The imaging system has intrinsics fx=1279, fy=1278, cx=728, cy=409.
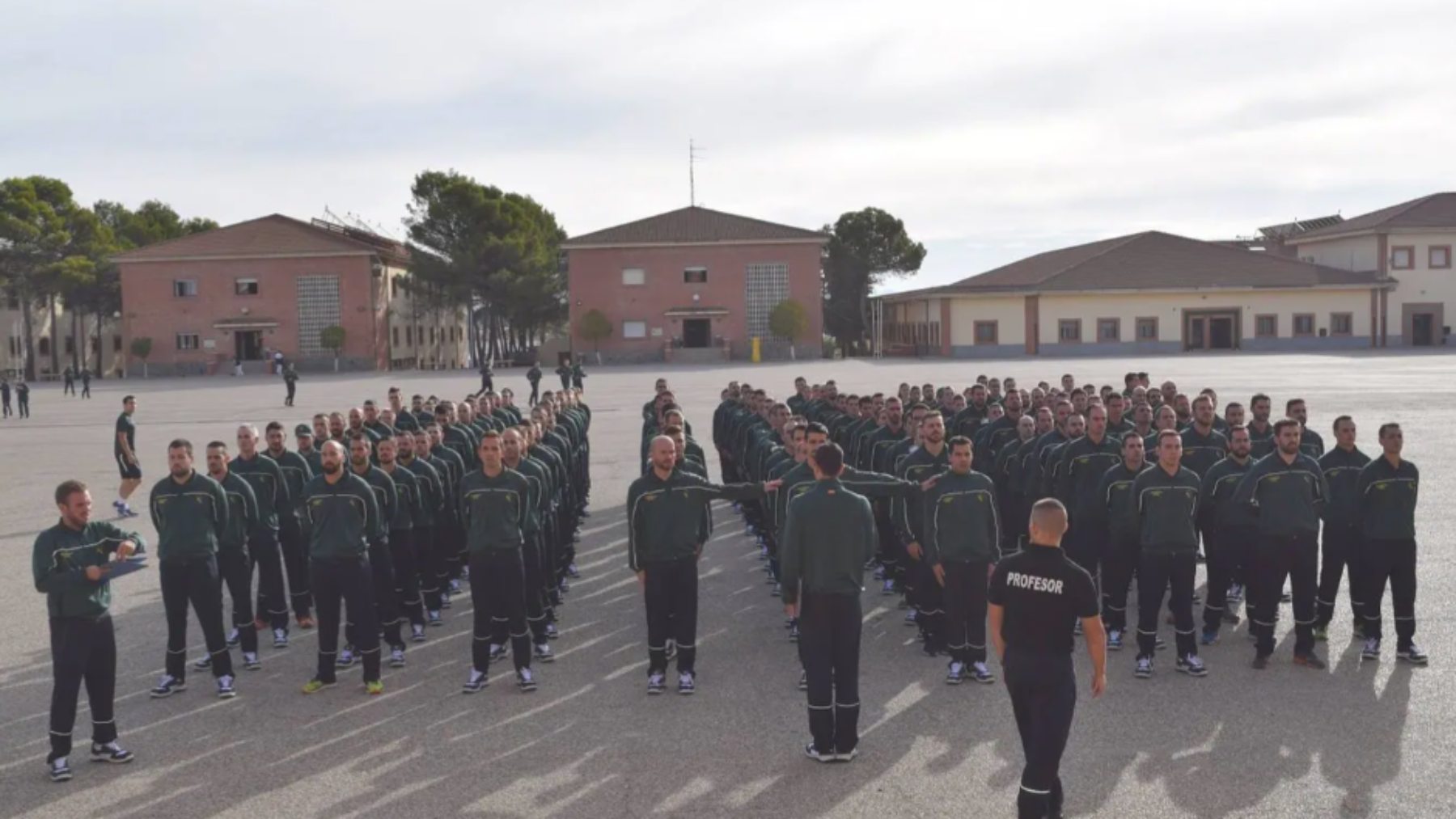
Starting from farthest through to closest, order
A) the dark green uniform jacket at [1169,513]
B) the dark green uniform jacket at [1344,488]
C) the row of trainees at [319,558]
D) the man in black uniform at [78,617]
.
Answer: the dark green uniform jacket at [1344,488]
the dark green uniform jacket at [1169,513]
the row of trainees at [319,558]
the man in black uniform at [78,617]

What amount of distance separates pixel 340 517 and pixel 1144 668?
551 cm

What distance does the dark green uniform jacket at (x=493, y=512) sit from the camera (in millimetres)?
8648

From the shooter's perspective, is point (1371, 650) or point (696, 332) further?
point (696, 332)

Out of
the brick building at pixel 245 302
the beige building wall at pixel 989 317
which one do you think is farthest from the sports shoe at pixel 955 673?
the brick building at pixel 245 302

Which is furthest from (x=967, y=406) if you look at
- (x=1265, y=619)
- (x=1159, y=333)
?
(x=1159, y=333)

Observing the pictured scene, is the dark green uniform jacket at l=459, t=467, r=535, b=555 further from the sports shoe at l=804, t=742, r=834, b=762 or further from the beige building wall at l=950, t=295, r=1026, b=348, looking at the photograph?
the beige building wall at l=950, t=295, r=1026, b=348

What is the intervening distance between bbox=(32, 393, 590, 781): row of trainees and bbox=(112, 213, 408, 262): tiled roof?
61651mm

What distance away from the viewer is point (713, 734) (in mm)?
7566

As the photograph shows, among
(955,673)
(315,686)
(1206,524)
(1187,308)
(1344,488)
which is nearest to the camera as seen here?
(955,673)

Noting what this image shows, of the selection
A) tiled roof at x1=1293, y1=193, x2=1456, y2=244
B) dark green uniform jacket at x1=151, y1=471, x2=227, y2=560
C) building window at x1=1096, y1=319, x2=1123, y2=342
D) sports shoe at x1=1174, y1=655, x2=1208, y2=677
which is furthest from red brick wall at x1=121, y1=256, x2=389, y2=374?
sports shoe at x1=1174, y1=655, x2=1208, y2=677

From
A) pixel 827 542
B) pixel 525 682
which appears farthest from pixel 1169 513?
pixel 525 682

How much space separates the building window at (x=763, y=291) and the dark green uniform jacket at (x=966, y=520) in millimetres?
62156

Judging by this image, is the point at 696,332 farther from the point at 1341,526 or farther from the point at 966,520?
the point at 966,520

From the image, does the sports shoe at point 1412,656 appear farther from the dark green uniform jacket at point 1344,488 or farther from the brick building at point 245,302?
the brick building at point 245,302
